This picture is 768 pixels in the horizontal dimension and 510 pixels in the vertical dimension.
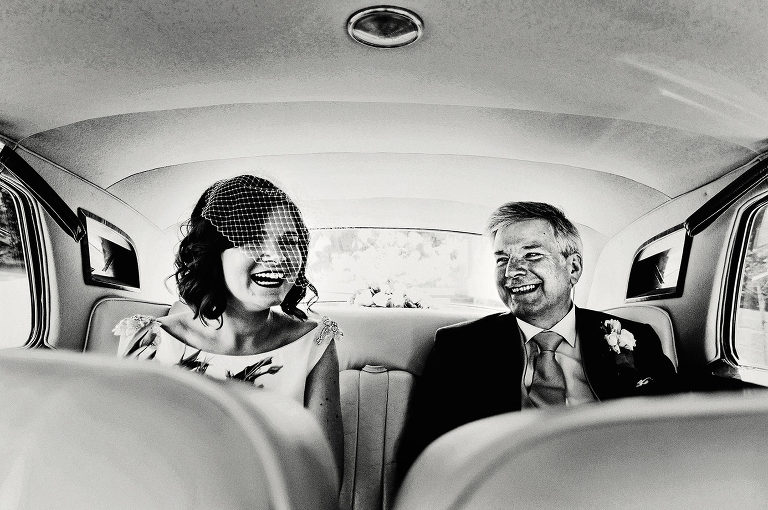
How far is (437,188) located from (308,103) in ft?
0.99

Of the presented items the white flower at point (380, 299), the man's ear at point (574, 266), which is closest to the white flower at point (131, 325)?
the white flower at point (380, 299)

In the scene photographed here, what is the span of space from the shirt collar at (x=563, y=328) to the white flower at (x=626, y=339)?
9 cm

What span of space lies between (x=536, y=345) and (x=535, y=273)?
5.5 inches

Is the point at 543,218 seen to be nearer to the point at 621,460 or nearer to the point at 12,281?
the point at 621,460

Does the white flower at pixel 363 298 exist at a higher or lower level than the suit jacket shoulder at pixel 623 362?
higher

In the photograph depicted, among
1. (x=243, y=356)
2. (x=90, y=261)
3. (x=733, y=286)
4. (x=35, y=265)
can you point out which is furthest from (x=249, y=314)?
(x=733, y=286)

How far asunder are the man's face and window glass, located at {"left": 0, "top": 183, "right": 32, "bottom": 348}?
911 mm

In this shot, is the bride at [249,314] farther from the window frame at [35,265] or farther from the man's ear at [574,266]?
the man's ear at [574,266]

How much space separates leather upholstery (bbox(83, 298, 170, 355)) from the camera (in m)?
0.86

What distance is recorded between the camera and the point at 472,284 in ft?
2.91

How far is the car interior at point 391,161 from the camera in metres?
0.83

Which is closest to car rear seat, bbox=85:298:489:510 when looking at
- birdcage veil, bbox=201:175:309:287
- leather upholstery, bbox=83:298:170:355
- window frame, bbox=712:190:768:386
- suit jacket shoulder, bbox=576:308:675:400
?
leather upholstery, bbox=83:298:170:355

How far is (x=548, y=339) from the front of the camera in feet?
2.97

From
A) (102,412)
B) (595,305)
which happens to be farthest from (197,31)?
(595,305)
